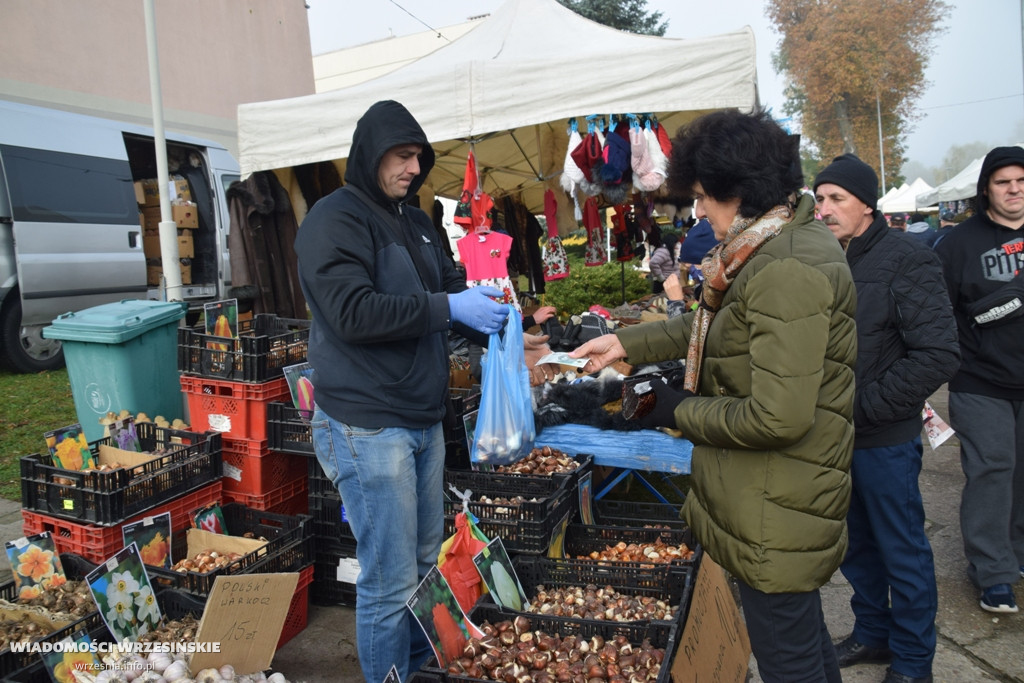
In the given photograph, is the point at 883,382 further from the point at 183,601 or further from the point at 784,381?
the point at 183,601

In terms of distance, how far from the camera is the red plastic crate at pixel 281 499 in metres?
3.51

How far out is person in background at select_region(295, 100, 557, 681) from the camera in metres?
2.02

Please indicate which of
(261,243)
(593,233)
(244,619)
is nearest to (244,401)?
(244,619)

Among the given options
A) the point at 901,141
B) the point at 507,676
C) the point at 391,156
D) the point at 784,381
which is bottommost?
the point at 507,676

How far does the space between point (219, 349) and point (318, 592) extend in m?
1.34

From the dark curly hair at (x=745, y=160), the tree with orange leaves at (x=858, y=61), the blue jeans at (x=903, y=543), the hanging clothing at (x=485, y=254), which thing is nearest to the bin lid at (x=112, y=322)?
the hanging clothing at (x=485, y=254)

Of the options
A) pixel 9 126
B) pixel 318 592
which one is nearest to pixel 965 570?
pixel 318 592

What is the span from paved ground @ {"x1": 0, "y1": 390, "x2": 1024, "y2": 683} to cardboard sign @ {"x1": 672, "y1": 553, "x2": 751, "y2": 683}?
468 millimetres

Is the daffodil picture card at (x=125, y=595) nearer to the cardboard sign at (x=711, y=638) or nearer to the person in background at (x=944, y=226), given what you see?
the cardboard sign at (x=711, y=638)

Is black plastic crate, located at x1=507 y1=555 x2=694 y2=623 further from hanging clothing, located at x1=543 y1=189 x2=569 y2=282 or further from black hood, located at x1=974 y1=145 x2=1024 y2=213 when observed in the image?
hanging clothing, located at x1=543 y1=189 x2=569 y2=282

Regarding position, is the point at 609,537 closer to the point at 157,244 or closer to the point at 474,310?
the point at 474,310

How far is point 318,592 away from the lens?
11.1 ft

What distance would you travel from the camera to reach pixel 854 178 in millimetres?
2584

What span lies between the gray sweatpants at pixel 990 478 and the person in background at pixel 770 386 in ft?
6.06
